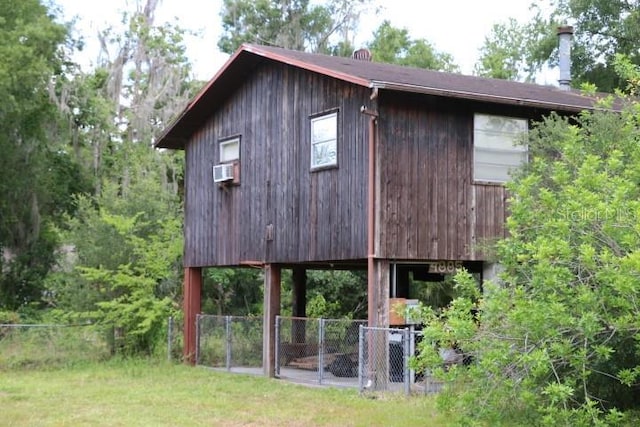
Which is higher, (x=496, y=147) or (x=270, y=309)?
(x=496, y=147)

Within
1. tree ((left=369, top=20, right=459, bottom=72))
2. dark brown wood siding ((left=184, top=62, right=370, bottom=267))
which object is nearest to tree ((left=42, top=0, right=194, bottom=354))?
dark brown wood siding ((left=184, top=62, right=370, bottom=267))

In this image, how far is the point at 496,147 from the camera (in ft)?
53.7

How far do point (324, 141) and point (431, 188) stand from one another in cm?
218

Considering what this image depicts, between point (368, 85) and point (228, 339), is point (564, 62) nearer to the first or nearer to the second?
point (368, 85)

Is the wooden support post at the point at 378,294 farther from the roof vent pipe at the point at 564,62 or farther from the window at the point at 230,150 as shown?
the roof vent pipe at the point at 564,62

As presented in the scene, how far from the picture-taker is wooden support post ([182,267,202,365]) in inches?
802

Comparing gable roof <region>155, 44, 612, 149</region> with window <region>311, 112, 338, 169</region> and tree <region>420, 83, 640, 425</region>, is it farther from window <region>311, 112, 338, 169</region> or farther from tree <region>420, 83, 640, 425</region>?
tree <region>420, 83, 640, 425</region>

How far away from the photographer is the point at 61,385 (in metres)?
16.4

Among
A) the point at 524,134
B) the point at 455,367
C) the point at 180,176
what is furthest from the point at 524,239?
the point at 180,176

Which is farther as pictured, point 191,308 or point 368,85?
point 191,308

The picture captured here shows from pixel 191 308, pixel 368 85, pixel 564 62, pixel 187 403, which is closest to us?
pixel 187 403

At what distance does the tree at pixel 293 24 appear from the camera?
44.1m

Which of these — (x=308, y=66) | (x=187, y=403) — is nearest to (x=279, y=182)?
(x=308, y=66)

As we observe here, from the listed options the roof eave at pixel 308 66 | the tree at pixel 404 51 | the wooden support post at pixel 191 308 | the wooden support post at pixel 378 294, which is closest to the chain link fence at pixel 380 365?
the wooden support post at pixel 378 294
